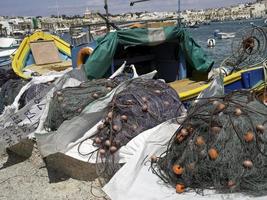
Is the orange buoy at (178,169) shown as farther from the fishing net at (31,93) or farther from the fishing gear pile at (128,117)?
the fishing net at (31,93)

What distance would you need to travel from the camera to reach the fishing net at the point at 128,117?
16.7 ft

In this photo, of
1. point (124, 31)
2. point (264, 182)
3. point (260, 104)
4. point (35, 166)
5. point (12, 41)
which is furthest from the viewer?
point (12, 41)

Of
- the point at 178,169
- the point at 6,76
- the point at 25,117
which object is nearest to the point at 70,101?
the point at 25,117

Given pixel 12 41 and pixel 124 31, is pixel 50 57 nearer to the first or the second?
pixel 124 31

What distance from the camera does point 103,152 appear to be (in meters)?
5.10

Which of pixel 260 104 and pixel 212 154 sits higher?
pixel 260 104

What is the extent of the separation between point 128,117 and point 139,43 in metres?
2.22

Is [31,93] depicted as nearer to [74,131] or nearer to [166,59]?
[74,131]

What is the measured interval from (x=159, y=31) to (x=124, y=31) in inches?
28.1

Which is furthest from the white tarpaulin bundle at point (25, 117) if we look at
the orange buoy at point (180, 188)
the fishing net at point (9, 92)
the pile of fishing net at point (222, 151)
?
the orange buoy at point (180, 188)

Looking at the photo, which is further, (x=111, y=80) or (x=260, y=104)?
(x=111, y=80)

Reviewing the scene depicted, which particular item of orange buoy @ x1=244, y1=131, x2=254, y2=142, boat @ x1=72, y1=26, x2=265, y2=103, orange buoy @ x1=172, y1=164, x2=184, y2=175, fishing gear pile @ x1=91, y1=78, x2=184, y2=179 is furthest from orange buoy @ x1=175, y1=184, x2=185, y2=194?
boat @ x1=72, y1=26, x2=265, y2=103

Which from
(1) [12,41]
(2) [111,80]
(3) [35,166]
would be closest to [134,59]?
(2) [111,80]

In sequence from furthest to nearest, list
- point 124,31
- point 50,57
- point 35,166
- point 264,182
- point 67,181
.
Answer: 1. point 50,57
2. point 124,31
3. point 35,166
4. point 67,181
5. point 264,182
